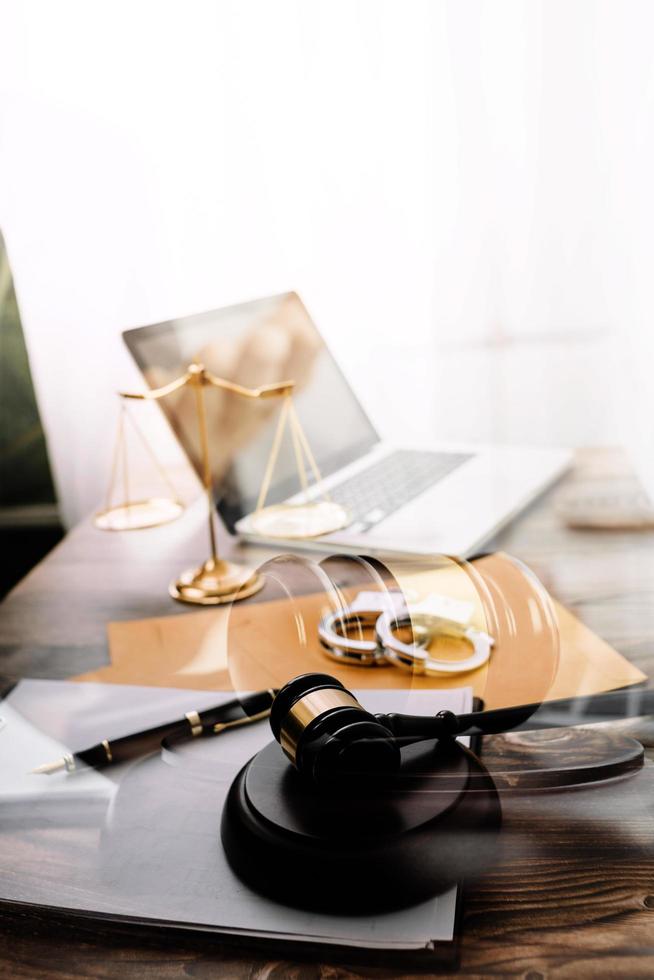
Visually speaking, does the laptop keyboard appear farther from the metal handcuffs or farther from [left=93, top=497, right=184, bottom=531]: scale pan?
the metal handcuffs

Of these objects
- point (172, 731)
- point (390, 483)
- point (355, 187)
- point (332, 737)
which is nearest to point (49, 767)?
point (172, 731)

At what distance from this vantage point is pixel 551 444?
86 cm

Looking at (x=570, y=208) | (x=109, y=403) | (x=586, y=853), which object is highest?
(x=570, y=208)

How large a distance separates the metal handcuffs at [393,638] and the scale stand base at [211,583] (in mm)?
161

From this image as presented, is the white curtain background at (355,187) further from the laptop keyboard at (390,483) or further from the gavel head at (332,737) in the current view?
the gavel head at (332,737)

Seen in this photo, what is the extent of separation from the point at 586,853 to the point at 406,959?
4.1 inches

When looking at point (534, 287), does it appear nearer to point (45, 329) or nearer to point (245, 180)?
point (245, 180)

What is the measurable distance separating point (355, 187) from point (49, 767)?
1.78 feet

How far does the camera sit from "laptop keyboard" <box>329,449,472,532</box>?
79 cm

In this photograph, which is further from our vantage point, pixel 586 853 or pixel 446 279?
pixel 446 279

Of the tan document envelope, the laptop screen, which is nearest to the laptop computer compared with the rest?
the laptop screen

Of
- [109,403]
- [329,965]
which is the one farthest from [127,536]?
[329,965]

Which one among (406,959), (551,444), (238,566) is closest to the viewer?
(406,959)

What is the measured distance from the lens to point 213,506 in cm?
78
